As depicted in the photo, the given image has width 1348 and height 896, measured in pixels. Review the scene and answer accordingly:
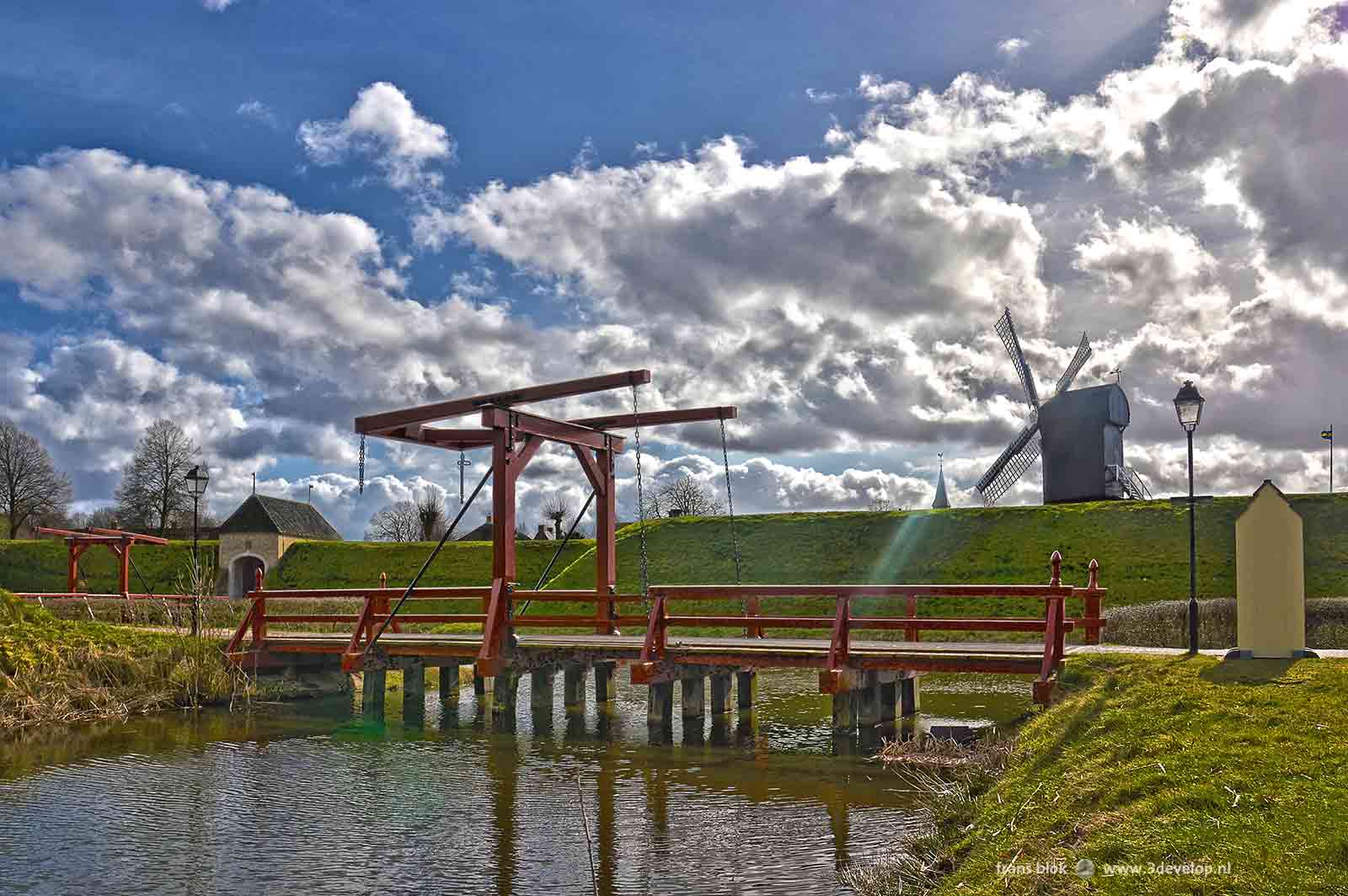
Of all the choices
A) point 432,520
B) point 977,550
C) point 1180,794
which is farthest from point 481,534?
point 1180,794

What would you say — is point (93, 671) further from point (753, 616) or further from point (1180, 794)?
point (1180, 794)

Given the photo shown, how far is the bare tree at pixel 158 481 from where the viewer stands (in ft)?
206

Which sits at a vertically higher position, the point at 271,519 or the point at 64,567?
the point at 271,519

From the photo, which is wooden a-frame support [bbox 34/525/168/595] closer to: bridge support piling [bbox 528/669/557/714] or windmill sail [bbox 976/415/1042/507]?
bridge support piling [bbox 528/669/557/714]

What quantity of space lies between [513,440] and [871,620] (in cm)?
605

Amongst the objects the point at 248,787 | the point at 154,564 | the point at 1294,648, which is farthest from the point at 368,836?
the point at 154,564

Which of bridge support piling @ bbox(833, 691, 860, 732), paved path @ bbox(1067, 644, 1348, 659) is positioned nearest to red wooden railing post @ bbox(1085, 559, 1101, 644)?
paved path @ bbox(1067, 644, 1348, 659)

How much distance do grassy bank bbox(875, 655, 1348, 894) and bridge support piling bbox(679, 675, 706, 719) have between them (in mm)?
6349

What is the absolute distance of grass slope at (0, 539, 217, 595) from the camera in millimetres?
49188

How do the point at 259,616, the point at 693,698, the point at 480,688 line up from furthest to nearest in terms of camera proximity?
the point at 480,688
the point at 259,616
the point at 693,698

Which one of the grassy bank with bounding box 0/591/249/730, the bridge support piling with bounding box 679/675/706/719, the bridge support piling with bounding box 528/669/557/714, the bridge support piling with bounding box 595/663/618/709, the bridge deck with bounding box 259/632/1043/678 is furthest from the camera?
the bridge support piling with bounding box 595/663/618/709

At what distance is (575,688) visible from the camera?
1914cm

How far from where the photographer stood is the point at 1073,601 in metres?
24.5

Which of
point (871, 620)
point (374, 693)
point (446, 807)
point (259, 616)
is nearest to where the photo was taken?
point (446, 807)
